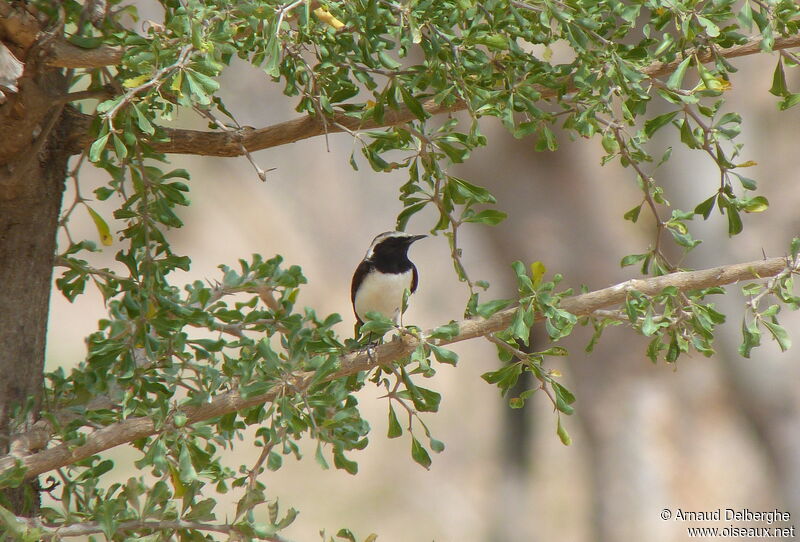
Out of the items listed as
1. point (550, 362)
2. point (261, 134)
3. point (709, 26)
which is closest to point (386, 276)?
point (261, 134)

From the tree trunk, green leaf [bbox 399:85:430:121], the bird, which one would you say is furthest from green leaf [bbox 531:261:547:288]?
the bird

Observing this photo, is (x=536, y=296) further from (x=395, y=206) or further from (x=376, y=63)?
(x=395, y=206)

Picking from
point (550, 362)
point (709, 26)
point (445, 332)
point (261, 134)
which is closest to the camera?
point (709, 26)

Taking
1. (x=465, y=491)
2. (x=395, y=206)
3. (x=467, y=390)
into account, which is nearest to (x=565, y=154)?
(x=395, y=206)

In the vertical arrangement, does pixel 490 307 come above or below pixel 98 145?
below

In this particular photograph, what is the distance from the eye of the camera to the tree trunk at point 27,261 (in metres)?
1.85

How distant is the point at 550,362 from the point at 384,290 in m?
4.04

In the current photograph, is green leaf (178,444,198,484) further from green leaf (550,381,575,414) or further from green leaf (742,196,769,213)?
green leaf (742,196,769,213)

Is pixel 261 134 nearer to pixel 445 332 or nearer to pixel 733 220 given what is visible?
pixel 445 332

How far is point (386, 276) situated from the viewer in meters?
2.98

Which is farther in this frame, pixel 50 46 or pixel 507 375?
pixel 507 375

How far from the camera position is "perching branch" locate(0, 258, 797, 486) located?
5.64ft

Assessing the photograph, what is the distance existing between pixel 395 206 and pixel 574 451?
8.52ft

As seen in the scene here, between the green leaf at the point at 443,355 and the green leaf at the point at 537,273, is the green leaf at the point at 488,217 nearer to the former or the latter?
the green leaf at the point at 537,273
